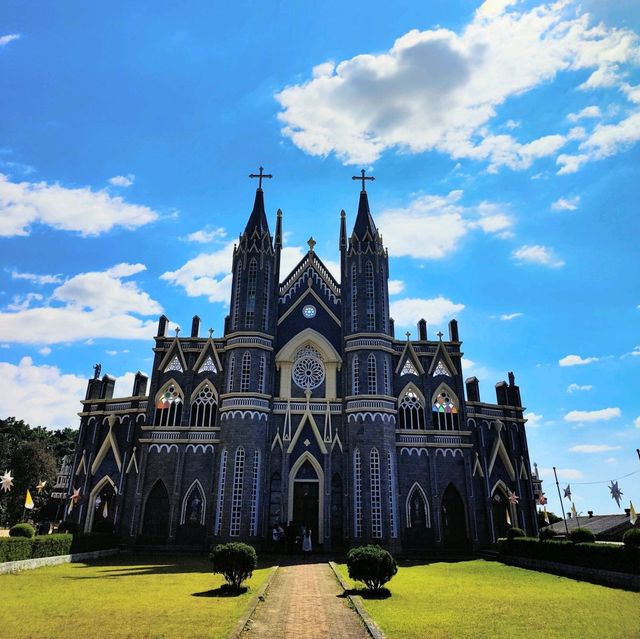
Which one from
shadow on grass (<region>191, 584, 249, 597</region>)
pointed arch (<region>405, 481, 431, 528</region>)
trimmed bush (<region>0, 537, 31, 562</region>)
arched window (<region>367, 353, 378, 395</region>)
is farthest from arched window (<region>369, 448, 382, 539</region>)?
trimmed bush (<region>0, 537, 31, 562</region>)

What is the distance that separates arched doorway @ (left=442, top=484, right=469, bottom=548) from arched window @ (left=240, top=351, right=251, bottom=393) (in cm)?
1727

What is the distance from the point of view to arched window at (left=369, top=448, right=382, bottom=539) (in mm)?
36031

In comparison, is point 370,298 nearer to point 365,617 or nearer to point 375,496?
point 375,496

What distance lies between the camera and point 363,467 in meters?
37.5

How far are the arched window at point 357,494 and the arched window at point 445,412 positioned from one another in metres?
7.91

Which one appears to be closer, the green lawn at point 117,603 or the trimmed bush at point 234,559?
the green lawn at point 117,603

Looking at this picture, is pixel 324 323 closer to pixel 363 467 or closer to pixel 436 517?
pixel 363 467

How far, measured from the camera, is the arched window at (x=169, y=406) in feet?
136

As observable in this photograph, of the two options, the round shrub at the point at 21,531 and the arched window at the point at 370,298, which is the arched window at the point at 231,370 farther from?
the round shrub at the point at 21,531

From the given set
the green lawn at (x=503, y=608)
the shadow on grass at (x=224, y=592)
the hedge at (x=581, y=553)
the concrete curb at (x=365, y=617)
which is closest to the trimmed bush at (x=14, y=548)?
the shadow on grass at (x=224, y=592)

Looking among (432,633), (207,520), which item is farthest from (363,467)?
(432,633)

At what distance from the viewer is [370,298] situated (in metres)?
Result: 42.4

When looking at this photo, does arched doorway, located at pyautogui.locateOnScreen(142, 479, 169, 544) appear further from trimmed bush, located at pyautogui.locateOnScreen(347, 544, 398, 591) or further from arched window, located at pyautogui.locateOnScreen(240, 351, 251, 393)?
trimmed bush, located at pyautogui.locateOnScreen(347, 544, 398, 591)

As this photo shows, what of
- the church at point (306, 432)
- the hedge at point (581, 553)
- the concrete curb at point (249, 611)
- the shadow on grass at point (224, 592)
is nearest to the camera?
the concrete curb at point (249, 611)
